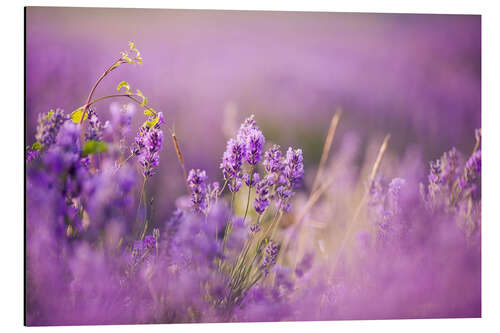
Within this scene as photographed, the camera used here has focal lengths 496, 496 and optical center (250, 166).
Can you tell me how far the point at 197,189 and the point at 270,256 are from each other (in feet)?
1.31

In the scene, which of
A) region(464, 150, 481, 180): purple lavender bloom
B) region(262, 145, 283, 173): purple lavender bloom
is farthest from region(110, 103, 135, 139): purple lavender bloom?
region(464, 150, 481, 180): purple lavender bloom

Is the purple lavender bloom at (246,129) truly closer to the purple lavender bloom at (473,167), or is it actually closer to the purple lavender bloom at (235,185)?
the purple lavender bloom at (235,185)

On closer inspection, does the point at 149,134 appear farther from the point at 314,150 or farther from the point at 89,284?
the point at 314,150

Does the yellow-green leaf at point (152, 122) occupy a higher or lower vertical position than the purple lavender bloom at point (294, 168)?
higher

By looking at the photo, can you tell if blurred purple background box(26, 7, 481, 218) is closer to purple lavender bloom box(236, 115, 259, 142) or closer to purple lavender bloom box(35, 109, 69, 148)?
purple lavender bloom box(236, 115, 259, 142)

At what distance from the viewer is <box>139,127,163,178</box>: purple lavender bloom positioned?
1.93 m

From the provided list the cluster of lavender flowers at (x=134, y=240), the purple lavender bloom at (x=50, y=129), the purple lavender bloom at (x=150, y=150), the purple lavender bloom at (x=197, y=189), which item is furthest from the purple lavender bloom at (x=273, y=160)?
the purple lavender bloom at (x=50, y=129)

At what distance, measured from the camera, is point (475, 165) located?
2346mm

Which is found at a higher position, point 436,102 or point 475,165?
point 436,102

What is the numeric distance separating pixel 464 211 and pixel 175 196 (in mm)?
1364

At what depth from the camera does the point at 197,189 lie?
2012 millimetres

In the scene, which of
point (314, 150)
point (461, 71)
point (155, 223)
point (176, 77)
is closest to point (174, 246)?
point (155, 223)

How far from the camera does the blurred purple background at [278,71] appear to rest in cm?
225

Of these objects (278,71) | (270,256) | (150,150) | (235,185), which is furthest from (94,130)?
(278,71)
